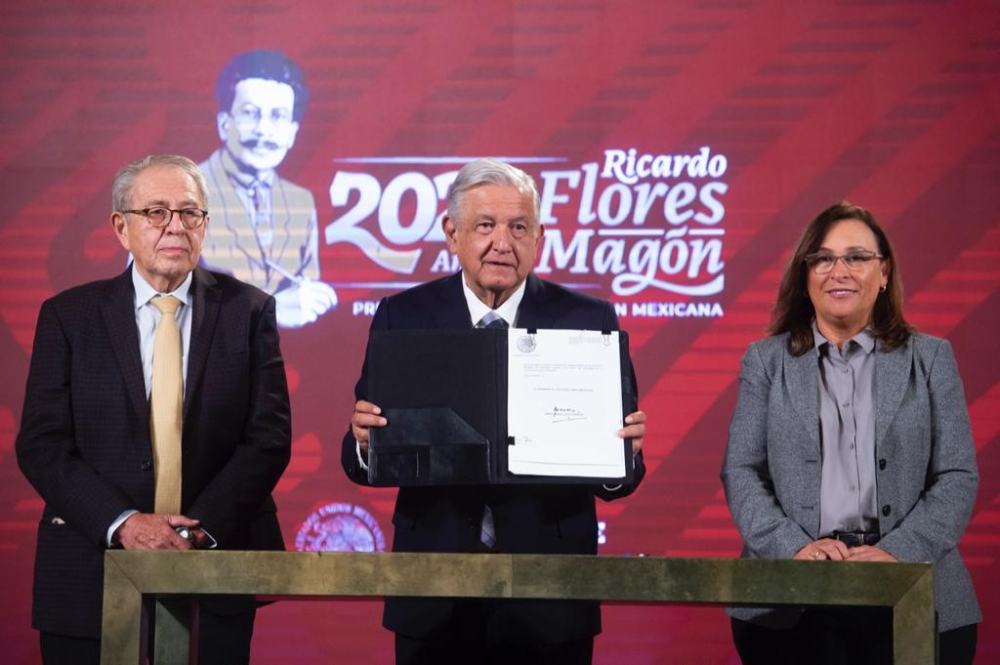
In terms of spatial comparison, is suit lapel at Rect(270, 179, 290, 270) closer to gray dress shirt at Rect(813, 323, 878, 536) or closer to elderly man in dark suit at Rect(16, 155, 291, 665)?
elderly man in dark suit at Rect(16, 155, 291, 665)

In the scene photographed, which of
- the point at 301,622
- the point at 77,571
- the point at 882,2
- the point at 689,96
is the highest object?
the point at 882,2

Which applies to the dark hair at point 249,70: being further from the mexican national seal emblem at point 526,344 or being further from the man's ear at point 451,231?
the mexican national seal emblem at point 526,344

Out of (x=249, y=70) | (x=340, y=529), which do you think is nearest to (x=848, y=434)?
(x=340, y=529)

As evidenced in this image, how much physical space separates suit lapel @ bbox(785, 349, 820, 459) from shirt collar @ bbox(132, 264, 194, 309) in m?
1.43

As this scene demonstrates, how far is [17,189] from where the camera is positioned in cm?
518

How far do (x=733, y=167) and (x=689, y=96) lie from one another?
35 centimetres

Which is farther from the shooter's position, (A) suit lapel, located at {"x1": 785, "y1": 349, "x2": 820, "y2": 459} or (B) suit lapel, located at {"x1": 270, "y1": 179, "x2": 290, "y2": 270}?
(B) suit lapel, located at {"x1": 270, "y1": 179, "x2": 290, "y2": 270}

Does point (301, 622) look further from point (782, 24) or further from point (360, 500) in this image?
point (782, 24)

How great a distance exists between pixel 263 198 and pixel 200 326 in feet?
7.72

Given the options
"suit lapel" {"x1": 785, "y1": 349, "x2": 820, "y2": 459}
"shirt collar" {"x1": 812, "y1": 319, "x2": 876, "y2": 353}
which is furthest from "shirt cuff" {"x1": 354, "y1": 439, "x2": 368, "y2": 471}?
"shirt collar" {"x1": 812, "y1": 319, "x2": 876, "y2": 353}

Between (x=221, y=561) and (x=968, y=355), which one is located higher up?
(x=968, y=355)

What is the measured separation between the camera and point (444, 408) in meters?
2.51

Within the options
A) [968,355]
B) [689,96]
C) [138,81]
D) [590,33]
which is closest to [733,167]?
[689,96]
